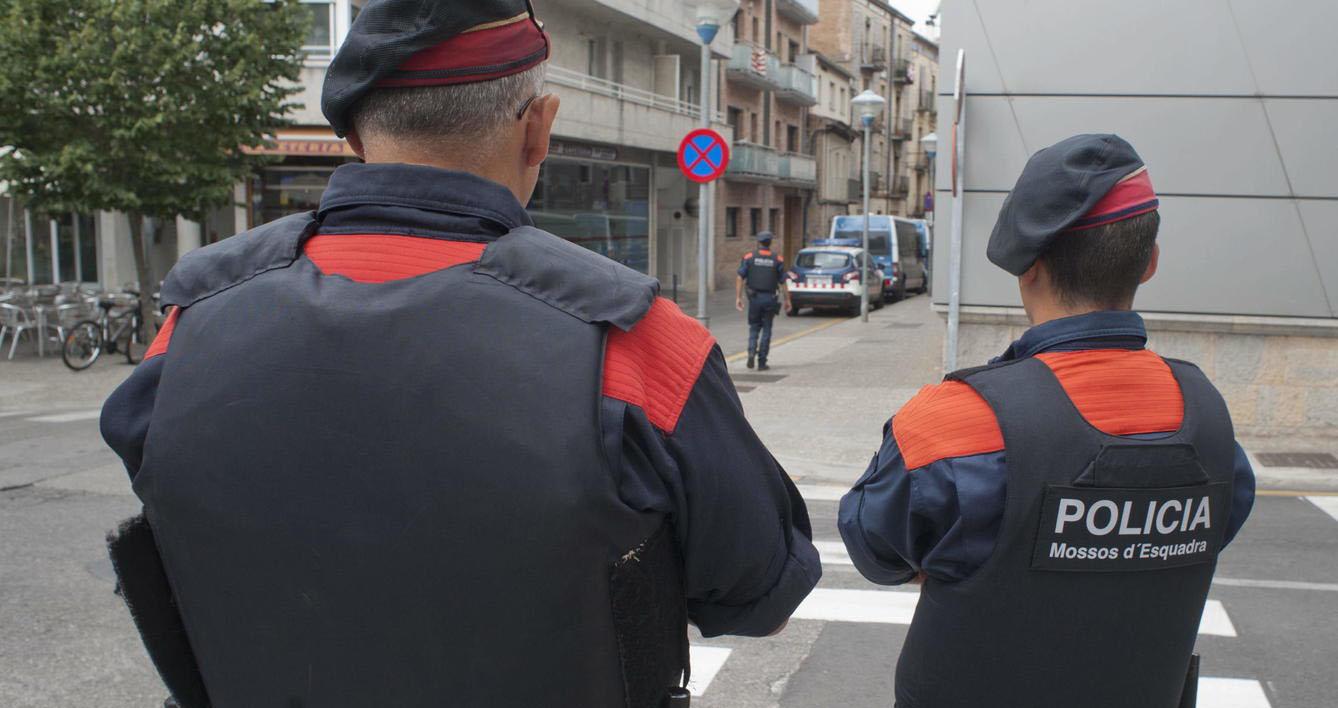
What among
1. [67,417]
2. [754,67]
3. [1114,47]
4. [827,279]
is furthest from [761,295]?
[754,67]

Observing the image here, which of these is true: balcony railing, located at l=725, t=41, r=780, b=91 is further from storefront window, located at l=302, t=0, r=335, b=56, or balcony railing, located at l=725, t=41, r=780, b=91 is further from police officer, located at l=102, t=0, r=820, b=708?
police officer, located at l=102, t=0, r=820, b=708

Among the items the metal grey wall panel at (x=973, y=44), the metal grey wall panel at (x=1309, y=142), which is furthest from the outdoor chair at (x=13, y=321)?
the metal grey wall panel at (x=1309, y=142)

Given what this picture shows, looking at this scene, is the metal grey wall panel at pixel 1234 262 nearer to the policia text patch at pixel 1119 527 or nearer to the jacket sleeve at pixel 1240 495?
the jacket sleeve at pixel 1240 495

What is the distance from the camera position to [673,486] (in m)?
1.44

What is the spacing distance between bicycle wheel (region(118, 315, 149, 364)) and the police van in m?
21.1

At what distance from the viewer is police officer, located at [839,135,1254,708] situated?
195cm

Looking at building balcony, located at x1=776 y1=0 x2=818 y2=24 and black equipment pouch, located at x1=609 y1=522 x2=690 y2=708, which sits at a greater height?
building balcony, located at x1=776 y1=0 x2=818 y2=24

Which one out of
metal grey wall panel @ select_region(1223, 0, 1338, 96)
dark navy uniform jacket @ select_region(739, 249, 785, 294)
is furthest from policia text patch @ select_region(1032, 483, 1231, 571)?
dark navy uniform jacket @ select_region(739, 249, 785, 294)

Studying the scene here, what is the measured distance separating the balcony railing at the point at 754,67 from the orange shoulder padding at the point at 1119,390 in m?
38.1

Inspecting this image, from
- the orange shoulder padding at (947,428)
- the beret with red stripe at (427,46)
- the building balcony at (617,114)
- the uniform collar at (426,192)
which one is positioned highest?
the building balcony at (617,114)

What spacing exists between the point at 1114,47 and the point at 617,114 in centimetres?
1924

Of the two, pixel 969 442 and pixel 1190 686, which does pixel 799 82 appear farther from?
pixel 969 442

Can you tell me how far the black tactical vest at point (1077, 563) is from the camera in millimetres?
1939

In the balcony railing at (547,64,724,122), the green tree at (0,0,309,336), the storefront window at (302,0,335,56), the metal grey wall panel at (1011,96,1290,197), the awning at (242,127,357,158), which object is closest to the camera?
the metal grey wall panel at (1011,96,1290,197)
